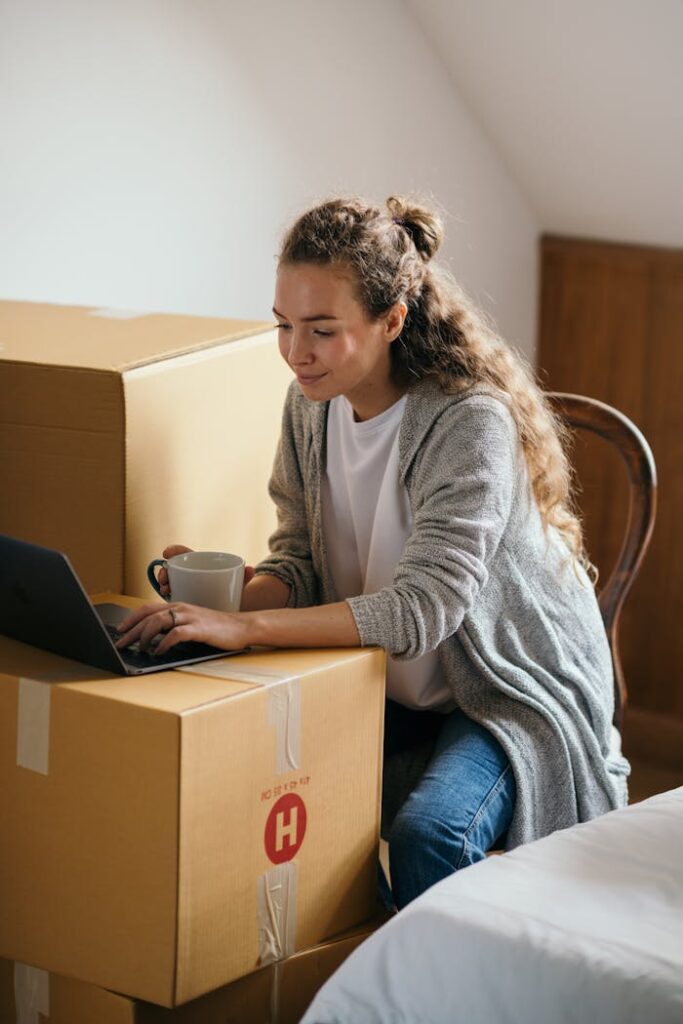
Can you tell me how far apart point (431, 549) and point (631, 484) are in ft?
1.67

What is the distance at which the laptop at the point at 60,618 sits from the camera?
1.20m

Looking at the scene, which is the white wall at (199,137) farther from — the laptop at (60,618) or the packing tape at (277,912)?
the packing tape at (277,912)

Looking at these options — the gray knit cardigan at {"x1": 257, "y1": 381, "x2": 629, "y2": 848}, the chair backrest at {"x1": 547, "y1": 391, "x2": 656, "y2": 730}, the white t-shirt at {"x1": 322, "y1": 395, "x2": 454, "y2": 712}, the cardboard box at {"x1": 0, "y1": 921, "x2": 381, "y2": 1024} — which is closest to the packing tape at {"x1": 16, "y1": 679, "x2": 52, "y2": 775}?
the cardboard box at {"x1": 0, "y1": 921, "x2": 381, "y2": 1024}

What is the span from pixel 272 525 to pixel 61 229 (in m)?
0.56

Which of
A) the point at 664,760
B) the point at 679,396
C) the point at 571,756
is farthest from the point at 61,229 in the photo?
the point at 664,760

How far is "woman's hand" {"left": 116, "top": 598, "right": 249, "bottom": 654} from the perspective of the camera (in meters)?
1.30

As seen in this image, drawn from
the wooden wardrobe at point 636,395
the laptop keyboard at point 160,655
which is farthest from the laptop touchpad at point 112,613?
the wooden wardrobe at point 636,395

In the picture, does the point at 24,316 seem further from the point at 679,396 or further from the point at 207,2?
the point at 679,396

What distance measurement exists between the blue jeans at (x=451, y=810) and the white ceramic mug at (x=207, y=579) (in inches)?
11.0

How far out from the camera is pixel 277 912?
4.21 ft

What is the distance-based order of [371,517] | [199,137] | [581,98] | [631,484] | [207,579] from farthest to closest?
[581,98], [199,137], [631,484], [371,517], [207,579]

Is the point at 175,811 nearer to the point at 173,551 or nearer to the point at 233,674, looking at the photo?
the point at 233,674

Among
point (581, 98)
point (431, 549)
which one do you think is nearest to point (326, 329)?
point (431, 549)

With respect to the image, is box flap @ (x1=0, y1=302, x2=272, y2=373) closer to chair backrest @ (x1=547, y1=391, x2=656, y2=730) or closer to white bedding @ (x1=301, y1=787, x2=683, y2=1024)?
chair backrest @ (x1=547, y1=391, x2=656, y2=730)
